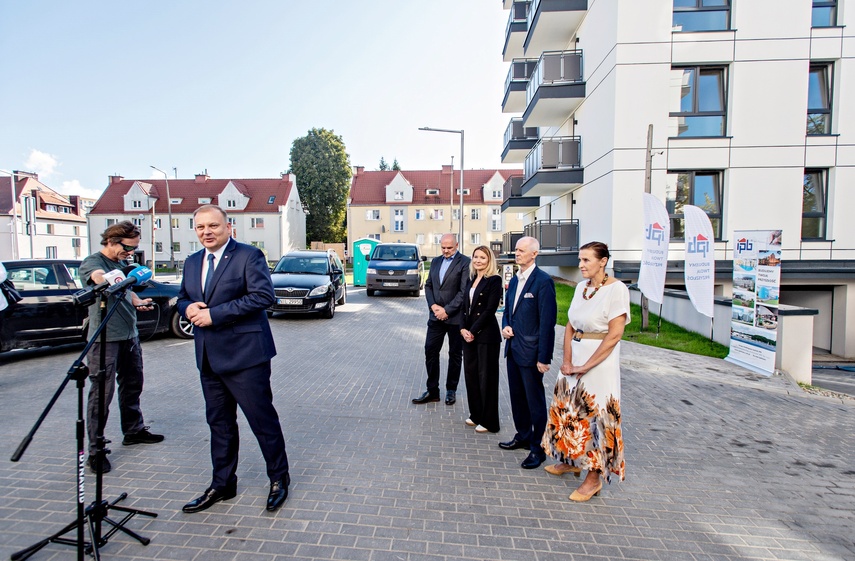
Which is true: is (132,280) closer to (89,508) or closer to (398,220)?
(89,508)

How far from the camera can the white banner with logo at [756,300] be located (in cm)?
772

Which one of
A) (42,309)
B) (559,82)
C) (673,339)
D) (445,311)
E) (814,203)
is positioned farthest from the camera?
(559,82)

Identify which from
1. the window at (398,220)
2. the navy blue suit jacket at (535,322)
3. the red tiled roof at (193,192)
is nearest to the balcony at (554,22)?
the navy blue suit jacket at (535,322)

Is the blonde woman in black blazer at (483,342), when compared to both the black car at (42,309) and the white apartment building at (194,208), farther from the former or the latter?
the white apartment building at (194,208)

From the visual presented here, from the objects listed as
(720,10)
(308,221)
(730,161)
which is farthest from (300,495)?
(308,221)

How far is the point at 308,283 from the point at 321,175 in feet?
165

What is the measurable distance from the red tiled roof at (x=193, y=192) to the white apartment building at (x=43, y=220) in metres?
4.17

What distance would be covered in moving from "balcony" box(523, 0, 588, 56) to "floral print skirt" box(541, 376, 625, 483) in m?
19.7

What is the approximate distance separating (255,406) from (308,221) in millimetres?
61096

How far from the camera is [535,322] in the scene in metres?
4.10

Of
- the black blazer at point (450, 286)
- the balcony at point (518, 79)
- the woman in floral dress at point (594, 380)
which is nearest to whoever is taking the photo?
the woman in floral dress at point (594, 380)

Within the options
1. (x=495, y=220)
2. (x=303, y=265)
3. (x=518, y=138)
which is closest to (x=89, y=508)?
(x=303, y=265)

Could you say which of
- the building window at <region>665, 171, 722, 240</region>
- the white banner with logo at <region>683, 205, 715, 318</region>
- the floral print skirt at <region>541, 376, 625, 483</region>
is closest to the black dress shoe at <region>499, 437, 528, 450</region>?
the floral print skirt at <region>541, 376, 625, 483</region>

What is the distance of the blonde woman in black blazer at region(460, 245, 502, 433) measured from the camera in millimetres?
4766
